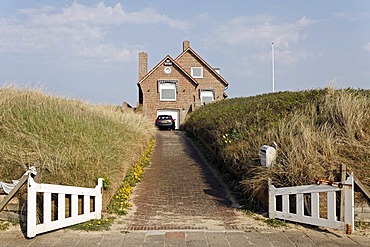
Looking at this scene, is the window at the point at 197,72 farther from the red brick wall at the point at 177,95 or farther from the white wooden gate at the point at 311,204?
the white wooden gate at the point at 311,204

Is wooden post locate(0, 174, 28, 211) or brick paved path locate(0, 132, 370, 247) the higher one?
wooden post locate(0, 174, 28, 211)

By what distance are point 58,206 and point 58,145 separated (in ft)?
6.65

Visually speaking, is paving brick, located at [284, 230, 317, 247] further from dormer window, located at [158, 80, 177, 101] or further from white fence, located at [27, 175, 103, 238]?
dormer window, located at [158, 80, 177, 101]

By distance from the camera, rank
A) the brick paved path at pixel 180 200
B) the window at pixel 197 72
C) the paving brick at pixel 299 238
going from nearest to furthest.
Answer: the paving brick at pixel 299 238, the brick paved path at pixel 180 200, the window at pixel 197 72

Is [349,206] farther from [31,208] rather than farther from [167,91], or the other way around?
[167,91]

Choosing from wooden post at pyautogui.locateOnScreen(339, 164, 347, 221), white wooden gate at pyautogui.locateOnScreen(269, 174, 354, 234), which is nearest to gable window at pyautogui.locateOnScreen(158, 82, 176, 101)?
white wooden gate at pyautogui.locateOnScreen(269, 174, 354, 234)

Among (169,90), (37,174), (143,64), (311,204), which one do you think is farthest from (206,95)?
(37,174)

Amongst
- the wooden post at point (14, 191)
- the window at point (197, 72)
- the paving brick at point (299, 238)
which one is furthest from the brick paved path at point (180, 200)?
the window at point (197, 72)

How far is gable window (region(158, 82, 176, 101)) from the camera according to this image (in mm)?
37344

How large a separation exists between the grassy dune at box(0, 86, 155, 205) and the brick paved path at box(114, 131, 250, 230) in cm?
72

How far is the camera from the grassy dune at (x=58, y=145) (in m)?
7.01

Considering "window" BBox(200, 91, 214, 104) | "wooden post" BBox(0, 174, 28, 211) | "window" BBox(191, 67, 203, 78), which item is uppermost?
"window" BBox(191, 67, 203, 78)

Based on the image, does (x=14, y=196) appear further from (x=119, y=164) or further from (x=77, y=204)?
(x=119, y=164)

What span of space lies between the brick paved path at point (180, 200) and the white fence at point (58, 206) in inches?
28.0
